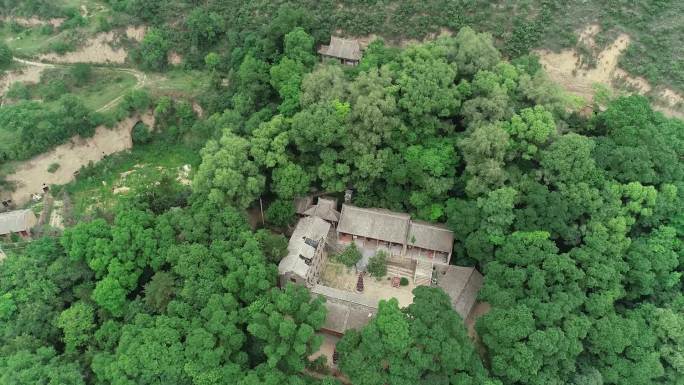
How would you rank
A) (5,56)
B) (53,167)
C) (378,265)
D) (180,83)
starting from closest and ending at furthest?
1. (378,265)
2. (53,167)
3. (180,83)
4. (5,56)

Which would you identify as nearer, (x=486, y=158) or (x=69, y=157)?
(x=486, y=158)

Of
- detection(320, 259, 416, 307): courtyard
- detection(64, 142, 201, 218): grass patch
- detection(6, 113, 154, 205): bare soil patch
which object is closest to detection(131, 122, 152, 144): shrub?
detection(6, 113, 154, 205): bare soil patch

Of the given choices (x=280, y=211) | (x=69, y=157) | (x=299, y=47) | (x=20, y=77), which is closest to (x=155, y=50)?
(x=69, y=157)

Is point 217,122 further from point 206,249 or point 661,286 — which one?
point 661,286

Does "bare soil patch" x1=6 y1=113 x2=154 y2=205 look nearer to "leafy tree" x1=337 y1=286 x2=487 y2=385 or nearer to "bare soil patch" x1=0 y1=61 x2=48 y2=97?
"bare soil patch" x1=0 y1=61 x2=48 y2=97

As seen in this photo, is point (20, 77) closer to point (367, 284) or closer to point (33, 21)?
point (33, 21)

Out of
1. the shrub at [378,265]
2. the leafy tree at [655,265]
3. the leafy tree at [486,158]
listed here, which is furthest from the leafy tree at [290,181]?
the leafy tree at [655,265]

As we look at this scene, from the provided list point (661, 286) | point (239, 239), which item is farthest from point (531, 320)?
point (239, 239)
